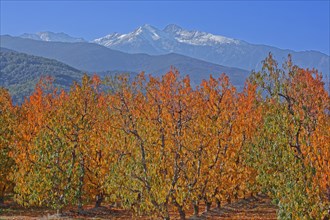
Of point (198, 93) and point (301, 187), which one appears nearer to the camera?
point (301, 187)

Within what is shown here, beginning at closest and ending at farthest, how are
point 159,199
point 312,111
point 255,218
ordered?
point 159,199 → point 312,111 → point 255,218

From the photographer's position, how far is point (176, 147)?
32.7 metres

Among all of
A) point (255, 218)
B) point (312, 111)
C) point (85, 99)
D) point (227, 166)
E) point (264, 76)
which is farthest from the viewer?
point (85, 99)

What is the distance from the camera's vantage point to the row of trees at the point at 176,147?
26.6 m

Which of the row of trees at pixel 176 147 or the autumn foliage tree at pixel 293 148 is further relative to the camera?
the row of trees at pixel 176 147

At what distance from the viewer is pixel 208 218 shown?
41188 millimetres

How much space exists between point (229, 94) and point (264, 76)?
14526mm

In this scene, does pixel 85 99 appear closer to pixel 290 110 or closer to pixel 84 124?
pixel 84 124

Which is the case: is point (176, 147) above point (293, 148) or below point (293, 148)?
above

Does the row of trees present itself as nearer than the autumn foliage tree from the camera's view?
No

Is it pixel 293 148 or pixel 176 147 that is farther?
pixel 176 147

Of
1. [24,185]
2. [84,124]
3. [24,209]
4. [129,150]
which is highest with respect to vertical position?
[84,124]

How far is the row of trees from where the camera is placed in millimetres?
26625

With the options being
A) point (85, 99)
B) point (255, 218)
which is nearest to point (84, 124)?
point (85, 99)
